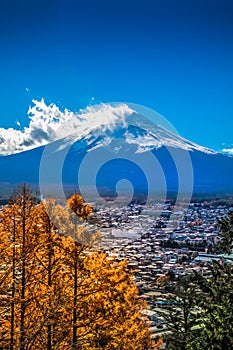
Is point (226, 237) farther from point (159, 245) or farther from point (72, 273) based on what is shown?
point (159, 245)

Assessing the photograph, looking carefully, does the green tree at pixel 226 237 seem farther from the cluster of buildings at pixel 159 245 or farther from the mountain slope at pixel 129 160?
the mountain slope at pixel 129 160

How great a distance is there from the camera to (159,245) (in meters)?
49.1

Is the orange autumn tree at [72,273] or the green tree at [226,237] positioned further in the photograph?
the green tree at [226,237]

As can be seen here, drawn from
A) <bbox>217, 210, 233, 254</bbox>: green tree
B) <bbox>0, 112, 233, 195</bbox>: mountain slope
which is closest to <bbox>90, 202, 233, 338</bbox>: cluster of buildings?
Answer: <bbox>217, 210, 233, 254</bbox>: green tree

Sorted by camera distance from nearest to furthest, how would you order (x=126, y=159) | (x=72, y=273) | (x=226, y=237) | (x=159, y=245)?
(x=72, y=273) → (x=226, y=237) → (x=159, y=245) → (x=126, y=159)

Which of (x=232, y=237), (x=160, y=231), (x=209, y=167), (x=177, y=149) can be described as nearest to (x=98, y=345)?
(x=232, y=237)

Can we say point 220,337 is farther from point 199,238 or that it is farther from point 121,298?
point 199,238

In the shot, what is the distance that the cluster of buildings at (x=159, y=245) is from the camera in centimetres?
2829

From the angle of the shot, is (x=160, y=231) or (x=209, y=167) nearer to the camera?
(x=160, y=231)

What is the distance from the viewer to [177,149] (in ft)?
367

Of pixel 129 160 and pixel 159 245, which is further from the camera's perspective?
pixel 129 160

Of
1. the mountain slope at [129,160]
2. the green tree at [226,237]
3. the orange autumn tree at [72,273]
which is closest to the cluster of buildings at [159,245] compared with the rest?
the orange autumn tree at [72,273]

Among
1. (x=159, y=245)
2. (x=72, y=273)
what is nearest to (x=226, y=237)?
(x=72, y=273)

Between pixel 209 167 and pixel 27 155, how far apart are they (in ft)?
213
